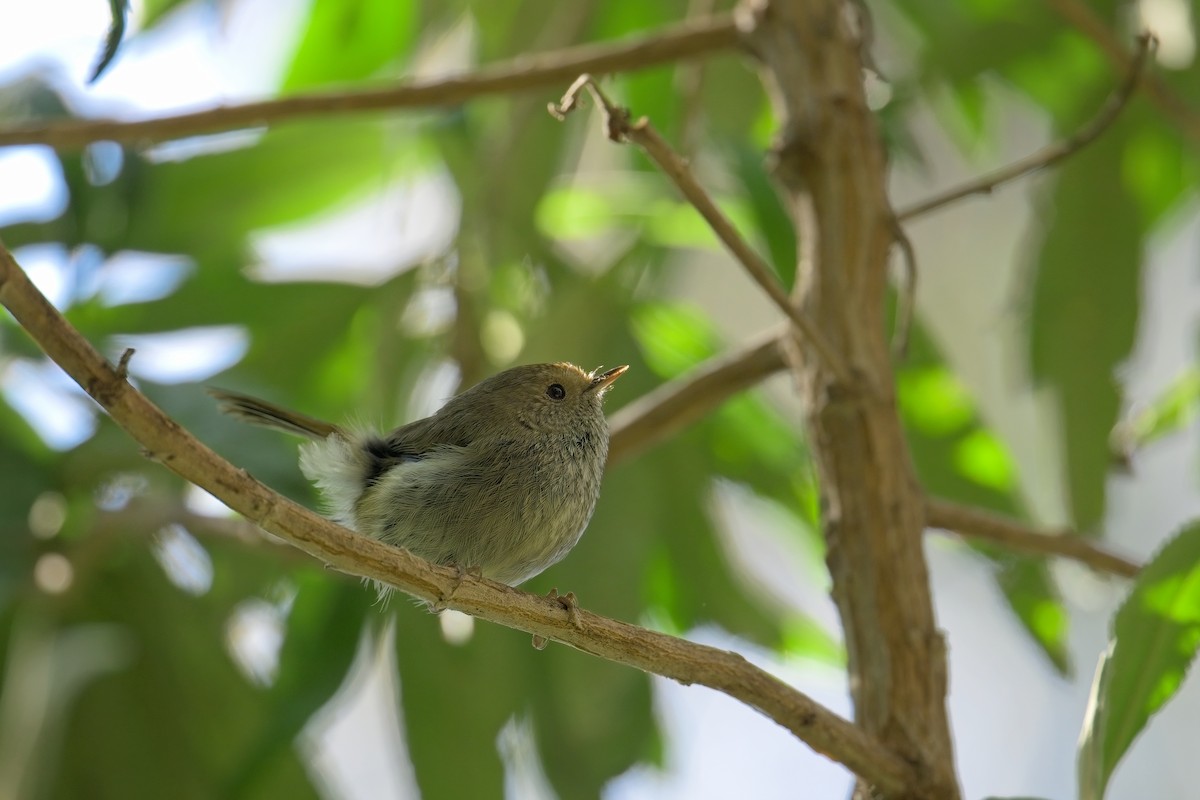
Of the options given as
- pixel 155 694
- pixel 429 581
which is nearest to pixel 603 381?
pixel 429 581

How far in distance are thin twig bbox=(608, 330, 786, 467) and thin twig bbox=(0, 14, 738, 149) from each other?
0.58 metres

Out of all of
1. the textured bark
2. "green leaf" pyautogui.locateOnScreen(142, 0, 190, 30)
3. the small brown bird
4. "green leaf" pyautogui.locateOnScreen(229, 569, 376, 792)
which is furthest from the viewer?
"green leaf" pyautogui.locateOnScreen(142, 0, 190, 30)

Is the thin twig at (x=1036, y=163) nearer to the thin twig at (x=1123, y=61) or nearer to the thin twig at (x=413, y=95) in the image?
the thin twig at (x=1123, y=61)

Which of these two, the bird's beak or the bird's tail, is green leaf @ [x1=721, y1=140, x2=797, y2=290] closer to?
the bird's beak

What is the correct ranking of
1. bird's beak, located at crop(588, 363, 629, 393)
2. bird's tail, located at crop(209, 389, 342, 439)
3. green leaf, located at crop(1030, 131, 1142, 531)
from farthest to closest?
1. green leaf, located at crop(1030, 131, 1142, 531)
2. bird's beak, located at crop(588, 363, 629, 393)
3. bird's tail, located at crop(209, 389, 342, 439)

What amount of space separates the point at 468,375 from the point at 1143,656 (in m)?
1.50

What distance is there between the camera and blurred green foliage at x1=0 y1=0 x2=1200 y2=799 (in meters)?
2.38

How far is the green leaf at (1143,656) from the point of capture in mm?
1613

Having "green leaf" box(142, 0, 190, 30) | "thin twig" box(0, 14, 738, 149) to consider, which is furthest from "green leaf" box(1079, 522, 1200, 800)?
"green leaf" box(142, 0, 190, 30)

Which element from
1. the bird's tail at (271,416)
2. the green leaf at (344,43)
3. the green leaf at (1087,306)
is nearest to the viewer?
the bird's tail at (271,416)

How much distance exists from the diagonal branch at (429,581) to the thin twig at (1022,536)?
48 centimetres

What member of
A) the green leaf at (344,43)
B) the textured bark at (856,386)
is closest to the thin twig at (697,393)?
the textured bark at (856,386)

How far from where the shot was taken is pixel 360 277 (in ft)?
9.45

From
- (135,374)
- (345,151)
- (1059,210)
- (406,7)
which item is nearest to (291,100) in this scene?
(135,374)
